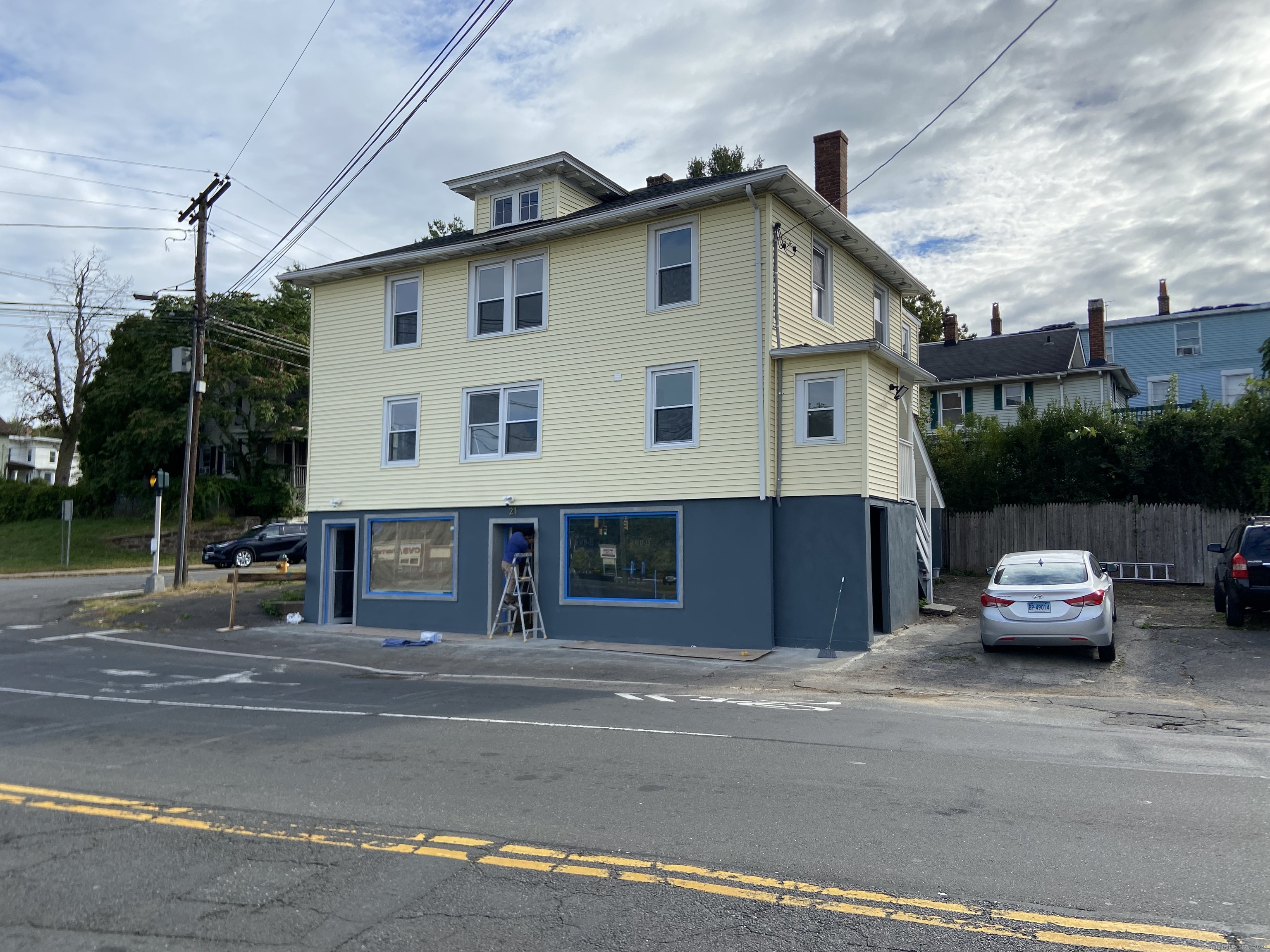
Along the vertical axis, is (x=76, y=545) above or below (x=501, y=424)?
below

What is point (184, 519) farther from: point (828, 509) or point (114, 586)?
point (828, 509)

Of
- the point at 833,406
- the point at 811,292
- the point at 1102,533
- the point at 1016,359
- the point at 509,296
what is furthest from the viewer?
the point at 1016,359

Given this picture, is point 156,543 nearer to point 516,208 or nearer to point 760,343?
point 516,208

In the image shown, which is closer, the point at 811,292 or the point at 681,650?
the point at 681,650

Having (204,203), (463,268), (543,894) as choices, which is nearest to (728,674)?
(543,894)

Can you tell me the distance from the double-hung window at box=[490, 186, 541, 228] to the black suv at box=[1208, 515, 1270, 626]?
15.0 metres

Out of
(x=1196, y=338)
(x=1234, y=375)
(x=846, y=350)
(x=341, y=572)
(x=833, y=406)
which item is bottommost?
(x=341, y=572)

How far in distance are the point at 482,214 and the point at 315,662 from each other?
11.2 m

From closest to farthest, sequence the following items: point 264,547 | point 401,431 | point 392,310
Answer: point 401,431, point 392,310, point 264,547

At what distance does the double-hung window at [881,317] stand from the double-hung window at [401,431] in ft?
34.6

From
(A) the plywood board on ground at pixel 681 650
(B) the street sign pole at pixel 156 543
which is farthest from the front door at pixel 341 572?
(B) the street sign pole at pixel 156 543

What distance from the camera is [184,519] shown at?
26.3 meters

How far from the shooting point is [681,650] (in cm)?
1633

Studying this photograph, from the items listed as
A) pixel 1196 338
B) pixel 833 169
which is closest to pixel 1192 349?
pixel 1196 338
